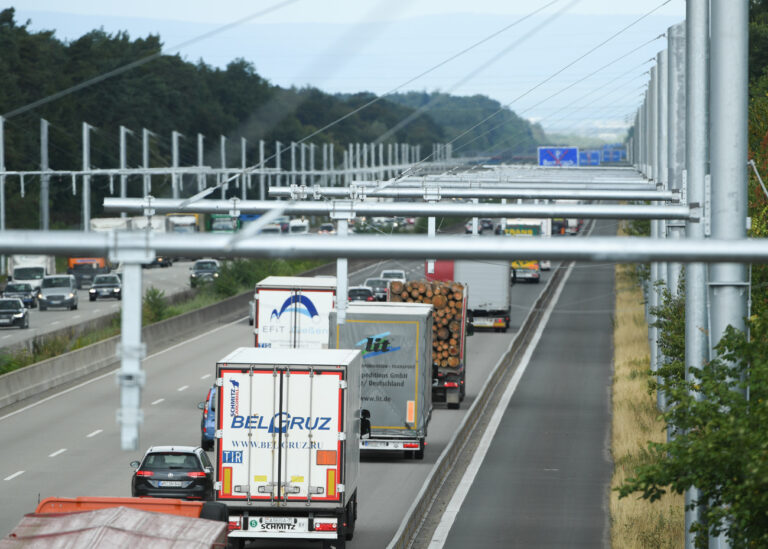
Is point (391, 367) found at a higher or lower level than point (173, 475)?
higher

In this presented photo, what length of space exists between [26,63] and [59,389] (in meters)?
69.5

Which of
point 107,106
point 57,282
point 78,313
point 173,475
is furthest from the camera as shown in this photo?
point 107,106

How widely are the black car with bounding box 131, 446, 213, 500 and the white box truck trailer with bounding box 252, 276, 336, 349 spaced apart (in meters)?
10.8

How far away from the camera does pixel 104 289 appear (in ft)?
247

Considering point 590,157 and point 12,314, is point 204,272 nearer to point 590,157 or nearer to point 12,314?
point 12,314

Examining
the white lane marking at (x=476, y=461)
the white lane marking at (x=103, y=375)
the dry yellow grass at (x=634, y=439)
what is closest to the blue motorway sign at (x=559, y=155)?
the dry yellow grass at (x=634, y=439)

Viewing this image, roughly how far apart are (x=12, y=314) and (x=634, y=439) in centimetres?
3444

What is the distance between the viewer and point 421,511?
79.6 ft

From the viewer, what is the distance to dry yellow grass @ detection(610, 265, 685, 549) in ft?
71.8

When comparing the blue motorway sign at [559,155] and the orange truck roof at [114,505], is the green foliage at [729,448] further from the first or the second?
the blue motorway sign at [559,155]

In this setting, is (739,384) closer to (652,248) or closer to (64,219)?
(652,248)

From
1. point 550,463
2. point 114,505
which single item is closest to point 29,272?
point 550,463

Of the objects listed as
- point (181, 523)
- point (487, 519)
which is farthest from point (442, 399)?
point (181, 523)

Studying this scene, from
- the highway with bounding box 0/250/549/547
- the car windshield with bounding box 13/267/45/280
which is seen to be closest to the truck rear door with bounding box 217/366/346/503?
the highway with bounding box 0/250/549/547
